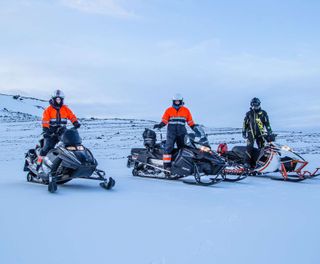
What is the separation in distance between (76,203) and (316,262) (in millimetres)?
3534

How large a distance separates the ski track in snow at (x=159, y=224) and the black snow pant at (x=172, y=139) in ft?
3.51

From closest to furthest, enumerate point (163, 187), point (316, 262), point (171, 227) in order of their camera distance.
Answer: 1. point (316, 262)
2. point (171, 227)
3. point (163, 187)

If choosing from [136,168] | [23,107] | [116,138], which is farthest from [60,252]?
[23,107]

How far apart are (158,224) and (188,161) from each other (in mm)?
4067

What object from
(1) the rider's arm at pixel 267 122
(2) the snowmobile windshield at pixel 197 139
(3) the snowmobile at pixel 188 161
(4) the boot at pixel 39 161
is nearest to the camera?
(4) the boot at pixel 39 161

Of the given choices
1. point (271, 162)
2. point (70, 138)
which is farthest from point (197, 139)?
point (70, 138)

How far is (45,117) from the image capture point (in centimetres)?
805

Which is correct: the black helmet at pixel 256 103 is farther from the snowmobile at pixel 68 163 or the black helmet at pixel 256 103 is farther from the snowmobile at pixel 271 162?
the snowmobile at pixel 68 163

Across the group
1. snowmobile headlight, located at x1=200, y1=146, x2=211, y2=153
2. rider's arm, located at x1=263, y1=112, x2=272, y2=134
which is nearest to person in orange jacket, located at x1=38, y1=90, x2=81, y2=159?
snowmobile headlight, located at x1=200, y1=146, x2=211, y2=153

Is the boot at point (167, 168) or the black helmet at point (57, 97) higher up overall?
the black helmet at point (57, 97)

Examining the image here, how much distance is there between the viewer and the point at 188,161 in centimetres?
882

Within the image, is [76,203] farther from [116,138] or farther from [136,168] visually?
[116,138]

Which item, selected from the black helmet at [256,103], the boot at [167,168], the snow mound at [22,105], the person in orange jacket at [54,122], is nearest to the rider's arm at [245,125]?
the black helmet at [256,103]

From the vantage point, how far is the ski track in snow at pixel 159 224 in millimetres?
3730
